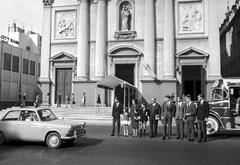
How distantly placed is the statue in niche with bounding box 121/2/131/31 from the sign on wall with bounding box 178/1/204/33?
5.57 metres

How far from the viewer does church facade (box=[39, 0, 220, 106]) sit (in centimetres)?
3272

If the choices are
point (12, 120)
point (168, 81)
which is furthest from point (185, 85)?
point (12, 120)

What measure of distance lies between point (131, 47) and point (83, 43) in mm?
5430

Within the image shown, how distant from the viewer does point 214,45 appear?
32.2 m

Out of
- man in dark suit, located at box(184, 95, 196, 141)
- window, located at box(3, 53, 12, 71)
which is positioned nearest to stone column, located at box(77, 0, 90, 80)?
man in dark suit, located at box(184, 95, 196, 141)

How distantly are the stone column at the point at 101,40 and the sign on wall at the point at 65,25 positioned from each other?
3315 millimetres

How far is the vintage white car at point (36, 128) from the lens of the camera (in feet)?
40.3

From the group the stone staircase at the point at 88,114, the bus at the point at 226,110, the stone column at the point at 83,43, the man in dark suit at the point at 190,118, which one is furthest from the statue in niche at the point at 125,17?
the man in dark suit at the point at 190,118

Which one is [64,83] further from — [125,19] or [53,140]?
[53,140]

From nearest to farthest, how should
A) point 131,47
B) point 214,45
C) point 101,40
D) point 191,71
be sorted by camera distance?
point 214,45 → point 191,71 → point 131,47 → point 101,40

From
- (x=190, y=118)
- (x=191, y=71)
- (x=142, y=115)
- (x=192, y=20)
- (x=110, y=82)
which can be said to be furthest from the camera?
(x=191, y=71)

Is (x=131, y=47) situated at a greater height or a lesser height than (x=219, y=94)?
greater

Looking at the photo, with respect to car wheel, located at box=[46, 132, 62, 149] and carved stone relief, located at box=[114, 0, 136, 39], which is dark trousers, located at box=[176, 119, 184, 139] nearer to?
car wheel, located at box=[46, 132, 62, 149]

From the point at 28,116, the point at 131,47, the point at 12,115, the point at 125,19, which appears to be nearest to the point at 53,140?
the point at 28,116
